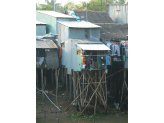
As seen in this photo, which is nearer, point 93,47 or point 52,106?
point 93,47

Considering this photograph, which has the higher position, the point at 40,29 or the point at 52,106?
the point at 40,29

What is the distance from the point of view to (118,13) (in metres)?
28.7

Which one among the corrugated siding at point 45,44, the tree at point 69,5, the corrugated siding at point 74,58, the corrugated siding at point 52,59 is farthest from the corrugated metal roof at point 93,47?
the tree at point 69,5

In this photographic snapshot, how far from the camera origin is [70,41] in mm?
18359

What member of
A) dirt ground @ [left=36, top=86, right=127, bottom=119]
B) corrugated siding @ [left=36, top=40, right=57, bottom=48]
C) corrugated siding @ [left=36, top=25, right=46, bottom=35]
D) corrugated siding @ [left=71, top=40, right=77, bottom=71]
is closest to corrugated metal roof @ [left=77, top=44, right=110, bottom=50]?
corrugated siding @ [left=71, top=40, right=77, bottom=71]

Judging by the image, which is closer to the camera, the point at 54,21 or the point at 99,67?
the point at 99,67

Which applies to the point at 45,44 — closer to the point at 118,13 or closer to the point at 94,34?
the point at 94,34

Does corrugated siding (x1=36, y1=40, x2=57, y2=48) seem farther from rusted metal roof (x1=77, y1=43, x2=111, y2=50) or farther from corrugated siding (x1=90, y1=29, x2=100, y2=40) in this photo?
rusted metal roof (x1=77, y1=43, x2=111, y2=50)

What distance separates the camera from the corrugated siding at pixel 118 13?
28547 millimetres

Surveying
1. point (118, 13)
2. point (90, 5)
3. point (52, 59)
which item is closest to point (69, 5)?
point (90, 5)

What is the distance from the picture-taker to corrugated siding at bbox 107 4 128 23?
28547 millimetres
